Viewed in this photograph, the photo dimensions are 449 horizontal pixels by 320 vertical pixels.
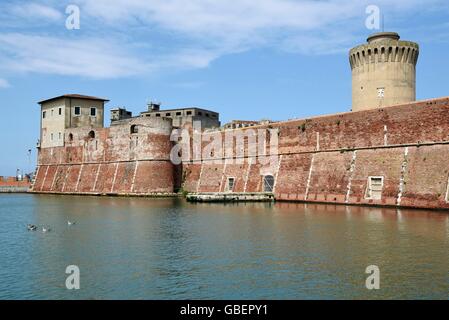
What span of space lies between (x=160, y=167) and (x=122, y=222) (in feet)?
72.9

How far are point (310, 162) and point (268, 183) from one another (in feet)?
15.5

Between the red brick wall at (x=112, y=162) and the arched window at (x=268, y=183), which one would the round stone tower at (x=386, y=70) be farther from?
the red brick wall at (x=112, y=162)

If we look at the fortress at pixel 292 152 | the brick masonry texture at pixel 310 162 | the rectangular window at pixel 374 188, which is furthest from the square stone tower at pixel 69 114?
the rectangular window at pixel 374 188

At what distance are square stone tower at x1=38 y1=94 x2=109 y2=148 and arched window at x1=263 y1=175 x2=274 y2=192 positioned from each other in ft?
86.3

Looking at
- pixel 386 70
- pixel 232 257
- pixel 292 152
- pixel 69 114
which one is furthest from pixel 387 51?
pixel 69 114

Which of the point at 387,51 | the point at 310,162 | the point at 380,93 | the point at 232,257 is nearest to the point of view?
the point at 232,257

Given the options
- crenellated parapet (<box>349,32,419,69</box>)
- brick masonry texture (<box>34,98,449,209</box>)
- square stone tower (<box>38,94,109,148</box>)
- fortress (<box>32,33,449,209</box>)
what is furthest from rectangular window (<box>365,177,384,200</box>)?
square stone tower (<box>38,94,109,148</box>)

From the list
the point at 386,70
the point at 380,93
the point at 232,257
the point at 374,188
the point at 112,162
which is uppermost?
the point at 386,70

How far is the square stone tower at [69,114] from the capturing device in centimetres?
5672

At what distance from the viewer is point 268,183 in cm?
3878

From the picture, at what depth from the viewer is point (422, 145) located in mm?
28297

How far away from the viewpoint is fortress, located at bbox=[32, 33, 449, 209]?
28297mm

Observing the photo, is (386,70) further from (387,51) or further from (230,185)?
(230,185)
